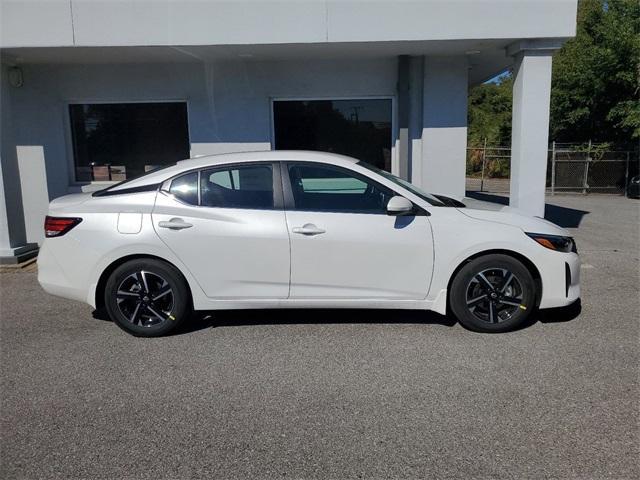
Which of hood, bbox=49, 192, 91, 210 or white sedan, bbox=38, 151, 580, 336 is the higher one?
hood, bbox=49, 192, 91, 210

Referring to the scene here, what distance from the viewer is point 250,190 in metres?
4.87

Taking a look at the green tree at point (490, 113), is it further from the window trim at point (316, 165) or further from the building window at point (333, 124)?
the window trim at point (316, 165)

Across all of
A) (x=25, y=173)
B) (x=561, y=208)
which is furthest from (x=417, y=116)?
(x=561, y=208)

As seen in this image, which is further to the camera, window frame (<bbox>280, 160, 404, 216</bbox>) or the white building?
the white building

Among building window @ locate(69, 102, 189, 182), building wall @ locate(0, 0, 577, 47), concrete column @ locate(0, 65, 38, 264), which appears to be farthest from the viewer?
building window @ locate(69, 102, 189, 182)

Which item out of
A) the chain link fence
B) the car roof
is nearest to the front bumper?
the car roof

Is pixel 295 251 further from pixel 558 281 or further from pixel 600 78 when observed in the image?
pixel 600 78

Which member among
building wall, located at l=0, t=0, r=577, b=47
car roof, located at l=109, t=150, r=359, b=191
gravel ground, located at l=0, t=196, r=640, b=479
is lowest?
gravel ground, located at l=0, t=196, r=640, b=479

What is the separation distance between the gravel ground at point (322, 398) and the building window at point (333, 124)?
15.2 ft

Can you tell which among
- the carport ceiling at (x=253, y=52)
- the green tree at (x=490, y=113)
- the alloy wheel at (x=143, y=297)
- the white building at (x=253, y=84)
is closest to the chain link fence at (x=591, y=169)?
the green tree at (x=490, y=113)

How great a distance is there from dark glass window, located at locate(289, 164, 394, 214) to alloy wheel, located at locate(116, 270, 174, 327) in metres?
1.43

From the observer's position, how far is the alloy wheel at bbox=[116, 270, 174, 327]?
15.7 feet

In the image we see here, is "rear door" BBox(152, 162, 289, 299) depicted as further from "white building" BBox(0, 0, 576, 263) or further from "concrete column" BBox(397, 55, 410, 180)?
"concrete column" BBox(397, 55, 410, 180)

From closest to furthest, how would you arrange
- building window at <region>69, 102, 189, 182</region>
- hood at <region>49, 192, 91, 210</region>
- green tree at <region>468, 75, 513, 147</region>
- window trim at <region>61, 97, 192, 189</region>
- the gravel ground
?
1. the gravel ground
2. hood at <region>49, 192, 91, 210</region>
3. window trim at <region>61, 97, 192, 189</region>
4. building window at <region>69, 102, 189, 182</region>
5. green tree at <region>468, 75, 513, 147</region>
